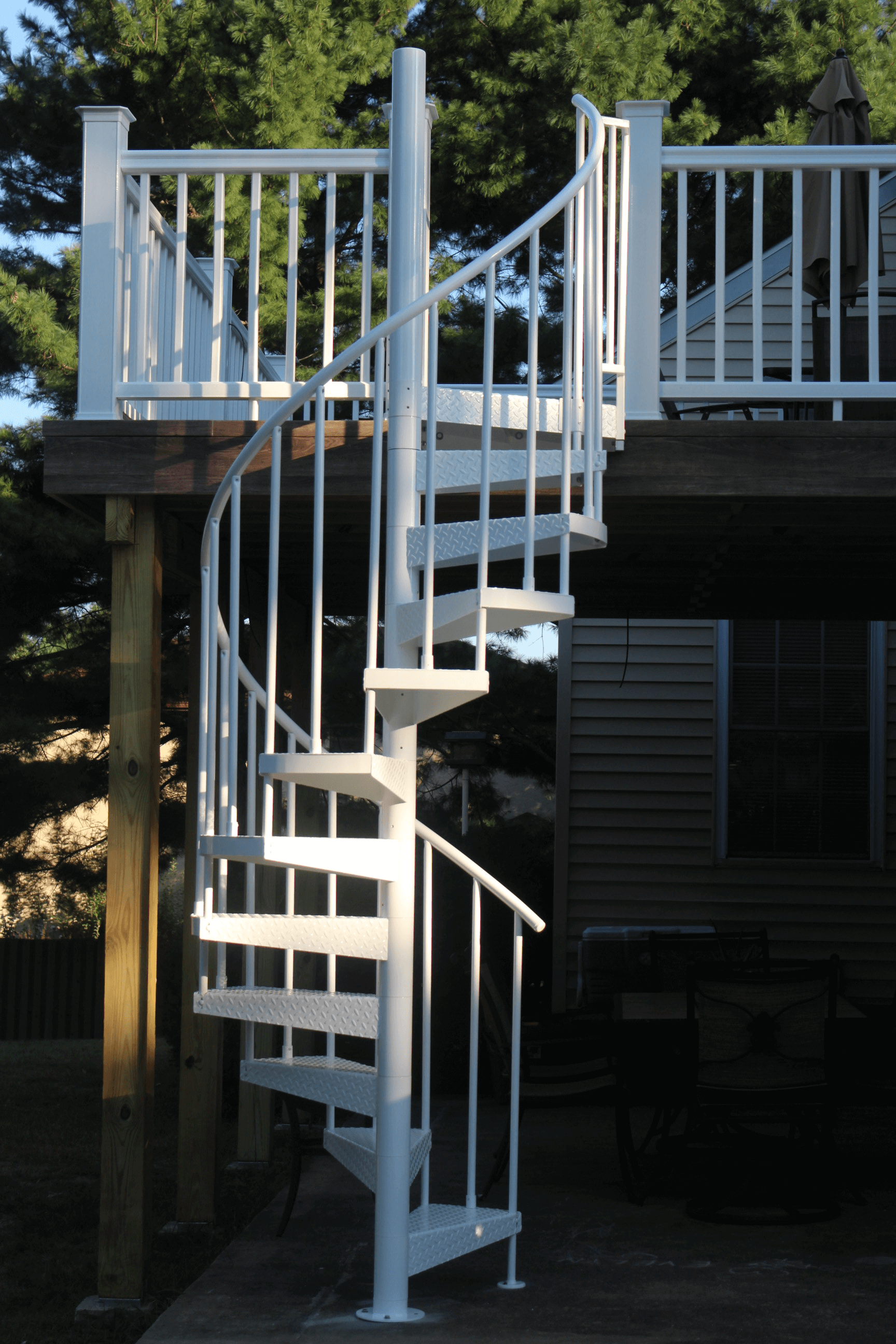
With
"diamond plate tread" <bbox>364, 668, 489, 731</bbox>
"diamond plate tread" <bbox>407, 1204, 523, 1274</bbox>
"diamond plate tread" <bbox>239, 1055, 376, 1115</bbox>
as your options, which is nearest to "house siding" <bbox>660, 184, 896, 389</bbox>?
"diamond plate tread" <bbox>364, 668, 489, 731</bbox>

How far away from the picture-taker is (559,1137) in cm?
620

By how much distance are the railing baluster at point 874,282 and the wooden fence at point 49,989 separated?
8.83m

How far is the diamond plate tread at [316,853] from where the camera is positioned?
3.50m

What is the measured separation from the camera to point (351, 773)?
11.4 feet

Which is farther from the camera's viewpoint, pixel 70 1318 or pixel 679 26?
pixel 679 26

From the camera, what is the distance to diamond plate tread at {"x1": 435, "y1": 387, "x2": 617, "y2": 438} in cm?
382

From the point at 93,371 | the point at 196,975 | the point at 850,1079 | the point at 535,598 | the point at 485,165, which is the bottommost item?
the point at 850,1079

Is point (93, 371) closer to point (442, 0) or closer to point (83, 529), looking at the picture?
point (83, 529)

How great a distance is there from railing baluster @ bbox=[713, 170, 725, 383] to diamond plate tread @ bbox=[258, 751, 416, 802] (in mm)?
1582

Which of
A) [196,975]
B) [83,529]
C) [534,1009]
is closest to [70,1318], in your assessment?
[196,975]

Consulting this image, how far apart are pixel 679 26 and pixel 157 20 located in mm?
3800

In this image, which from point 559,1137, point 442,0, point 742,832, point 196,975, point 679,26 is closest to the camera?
point 196,975

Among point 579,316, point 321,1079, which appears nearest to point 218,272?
point 579,316

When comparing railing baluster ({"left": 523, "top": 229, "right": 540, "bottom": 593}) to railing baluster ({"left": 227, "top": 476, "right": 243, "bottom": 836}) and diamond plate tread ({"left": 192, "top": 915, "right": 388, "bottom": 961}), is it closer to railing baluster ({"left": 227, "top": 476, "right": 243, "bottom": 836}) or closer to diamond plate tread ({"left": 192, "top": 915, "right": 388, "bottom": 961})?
railing baluster ({"left": 227, "top": 476, "right": 243, "bottom": 836})
